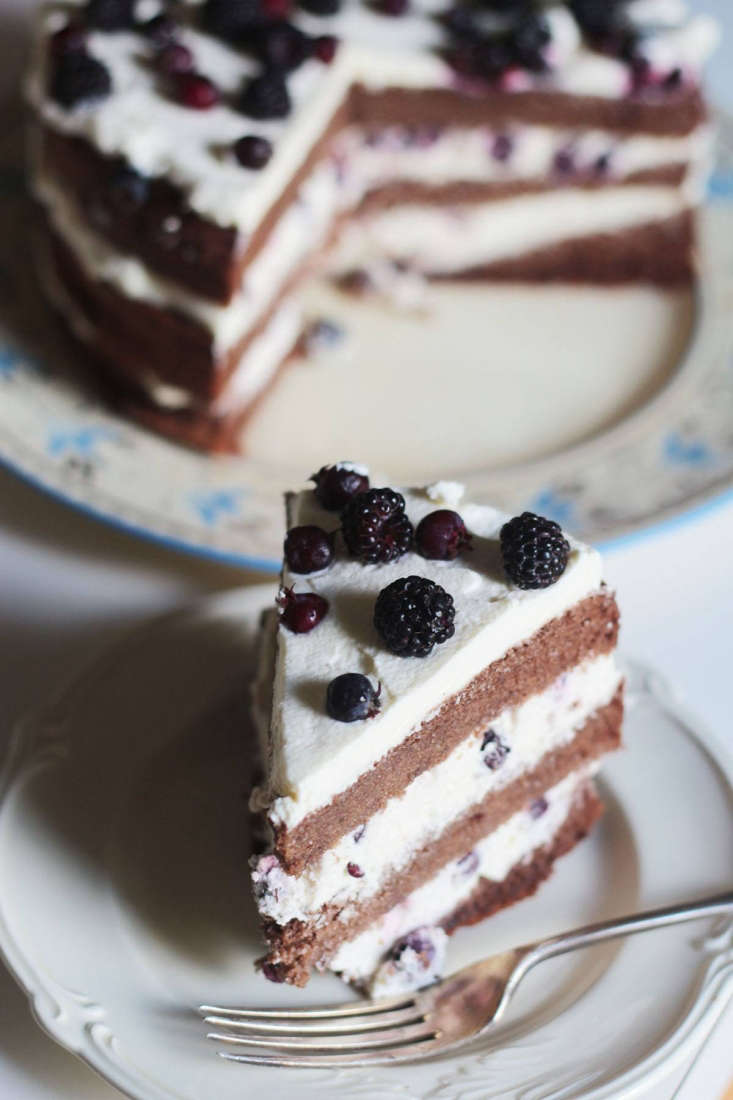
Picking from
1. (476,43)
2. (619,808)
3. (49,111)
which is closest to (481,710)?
(619,808)

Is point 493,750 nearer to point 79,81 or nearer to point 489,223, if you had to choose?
point 79,81

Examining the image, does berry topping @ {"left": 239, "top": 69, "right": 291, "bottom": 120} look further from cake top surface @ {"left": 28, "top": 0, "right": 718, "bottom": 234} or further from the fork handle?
the fork handle

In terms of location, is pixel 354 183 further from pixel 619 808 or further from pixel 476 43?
pixel 619 808

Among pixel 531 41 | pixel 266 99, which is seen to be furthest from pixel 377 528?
pixel 531 41

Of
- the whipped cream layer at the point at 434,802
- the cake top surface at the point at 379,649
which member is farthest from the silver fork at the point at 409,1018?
the cake top surface at the point at 379,649

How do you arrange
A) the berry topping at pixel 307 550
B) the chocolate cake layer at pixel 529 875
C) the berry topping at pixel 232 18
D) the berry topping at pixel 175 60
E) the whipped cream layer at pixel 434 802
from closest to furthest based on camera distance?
the whipped cream layer at pixel 434 802 → the berry topping at pixel 307 550 → the chocolate cake layer at pixel 529 875 → the berry topping at pixel 175 60 → the berry topping at pixel 232 18

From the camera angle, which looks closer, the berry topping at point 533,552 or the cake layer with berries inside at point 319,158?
the berry topping at point 533,552

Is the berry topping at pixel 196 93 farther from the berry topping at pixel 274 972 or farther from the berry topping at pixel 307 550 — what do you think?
the berry topping at pixel 274 972
